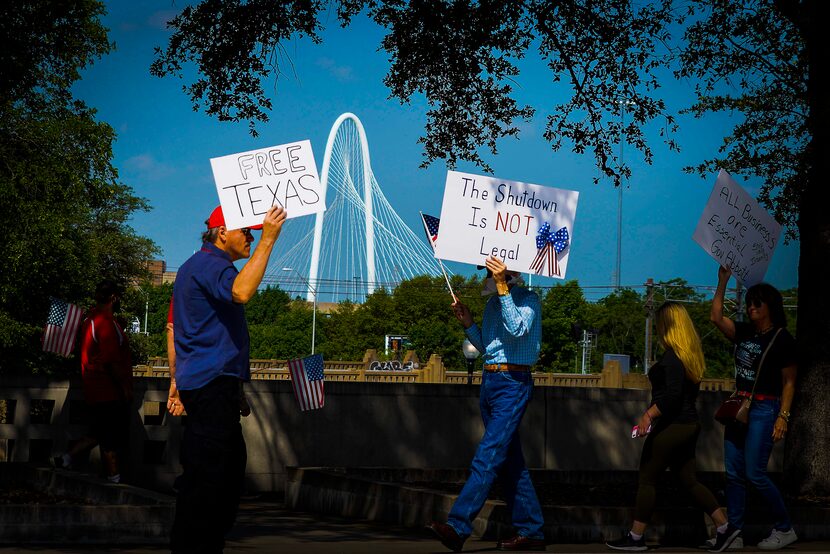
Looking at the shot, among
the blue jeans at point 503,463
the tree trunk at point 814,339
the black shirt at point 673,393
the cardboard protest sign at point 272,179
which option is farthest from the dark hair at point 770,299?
the cardboard protest sign at point 272,179

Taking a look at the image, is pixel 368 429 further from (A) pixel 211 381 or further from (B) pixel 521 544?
(A) pixel 211 381

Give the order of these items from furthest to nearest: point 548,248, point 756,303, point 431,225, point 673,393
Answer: point 431,225 → point 756,303 → point 548,248 → point 673,393

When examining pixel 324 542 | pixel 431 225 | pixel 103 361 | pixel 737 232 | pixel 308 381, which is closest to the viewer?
pixel 324 542

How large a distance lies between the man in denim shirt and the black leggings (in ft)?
2.62

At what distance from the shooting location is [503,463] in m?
8.33

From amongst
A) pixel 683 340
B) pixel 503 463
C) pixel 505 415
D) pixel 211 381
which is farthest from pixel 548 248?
pixel 211 381

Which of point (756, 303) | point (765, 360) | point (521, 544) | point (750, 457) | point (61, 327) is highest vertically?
point (756, 303)

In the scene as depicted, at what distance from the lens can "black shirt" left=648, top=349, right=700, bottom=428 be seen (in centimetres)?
867

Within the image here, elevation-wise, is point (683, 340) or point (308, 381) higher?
point (683, 340)

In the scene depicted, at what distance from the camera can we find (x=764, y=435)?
354 inches

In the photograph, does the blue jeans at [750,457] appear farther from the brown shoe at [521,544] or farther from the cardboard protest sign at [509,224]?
the cardboard protest sign at [509,224]

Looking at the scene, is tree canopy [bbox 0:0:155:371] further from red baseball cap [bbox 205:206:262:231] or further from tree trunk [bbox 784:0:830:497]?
red baseball cap [bbox 205:206:262:231]

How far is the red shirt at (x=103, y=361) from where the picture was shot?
36.3ft

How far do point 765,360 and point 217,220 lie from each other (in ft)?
13.8
